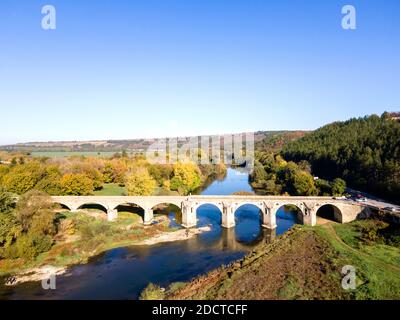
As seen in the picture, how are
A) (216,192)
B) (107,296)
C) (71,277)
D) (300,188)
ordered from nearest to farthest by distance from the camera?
(107,296) → (71,277) → (300,188) → (216,192)

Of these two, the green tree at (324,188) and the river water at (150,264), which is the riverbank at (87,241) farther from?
the green tree at (324,188)

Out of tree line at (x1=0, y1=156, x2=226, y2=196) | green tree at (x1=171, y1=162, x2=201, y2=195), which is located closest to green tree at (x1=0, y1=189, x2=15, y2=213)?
tree line at (x1=0, y1=156, x2=226, y2=196)

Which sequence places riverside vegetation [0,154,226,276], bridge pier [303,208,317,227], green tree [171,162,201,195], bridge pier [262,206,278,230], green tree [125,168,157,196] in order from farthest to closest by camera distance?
green tree [171,162,201,195] → green tree [125,168,157,196] → bridge pier [262,206,278,230] → bridge pier [303,208,317,227] → riverside vegetation [0,154,226,276]

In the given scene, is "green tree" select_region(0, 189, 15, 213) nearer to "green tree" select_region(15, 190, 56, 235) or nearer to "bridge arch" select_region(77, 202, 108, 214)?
"green tree" select_region(15, 190, 56, 235)

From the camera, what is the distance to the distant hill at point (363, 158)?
5165cm

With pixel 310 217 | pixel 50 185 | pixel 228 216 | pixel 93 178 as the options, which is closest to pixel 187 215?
pixel 228 216

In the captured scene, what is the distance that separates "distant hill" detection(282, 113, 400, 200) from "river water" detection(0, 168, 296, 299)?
53.3 ft

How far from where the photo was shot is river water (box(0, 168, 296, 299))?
2808 cm

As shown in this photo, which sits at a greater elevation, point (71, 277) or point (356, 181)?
point (356, 181)

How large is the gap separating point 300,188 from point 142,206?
28.2m

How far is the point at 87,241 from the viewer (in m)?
39.6

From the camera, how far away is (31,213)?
118 feet
